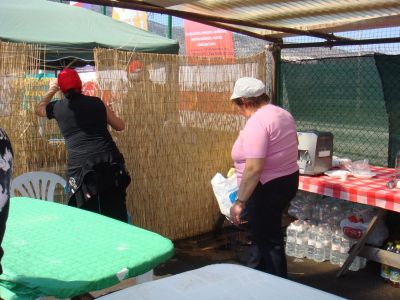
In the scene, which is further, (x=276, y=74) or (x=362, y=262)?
(x=276, y=74)

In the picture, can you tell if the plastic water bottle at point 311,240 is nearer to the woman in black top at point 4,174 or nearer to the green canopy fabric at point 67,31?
the green canopy fabric at point 67,31

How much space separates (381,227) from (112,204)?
253 cm

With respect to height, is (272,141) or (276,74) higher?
(276,74)

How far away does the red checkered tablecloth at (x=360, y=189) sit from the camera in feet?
12.0

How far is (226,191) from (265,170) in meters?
1.41

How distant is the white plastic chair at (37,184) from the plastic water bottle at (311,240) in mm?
2463

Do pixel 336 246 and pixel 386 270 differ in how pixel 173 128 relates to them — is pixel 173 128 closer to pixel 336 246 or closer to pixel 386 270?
pixel 336 246

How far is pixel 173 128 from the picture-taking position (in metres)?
4.77

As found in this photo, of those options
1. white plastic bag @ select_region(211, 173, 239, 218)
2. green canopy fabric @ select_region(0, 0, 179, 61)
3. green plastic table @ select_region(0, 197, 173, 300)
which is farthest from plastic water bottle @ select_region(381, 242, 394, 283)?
green canopy fabric @ select_region(0, 0, 179, 61)

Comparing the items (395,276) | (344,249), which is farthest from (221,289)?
(344,249)

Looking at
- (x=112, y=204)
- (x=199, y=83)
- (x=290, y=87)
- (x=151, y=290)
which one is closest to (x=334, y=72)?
(x=290, y=87)

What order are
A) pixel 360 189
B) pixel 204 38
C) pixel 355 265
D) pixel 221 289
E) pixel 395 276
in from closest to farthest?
pixel 221 289 → pixel 360 189 → pixel 395 276 → pixel 355 265 → pixel 204 38

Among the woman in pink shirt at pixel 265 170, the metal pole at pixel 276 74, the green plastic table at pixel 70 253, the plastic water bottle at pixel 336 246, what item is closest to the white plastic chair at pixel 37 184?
the green plastic table at pixel 70 253

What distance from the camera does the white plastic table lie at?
53.1 inches
